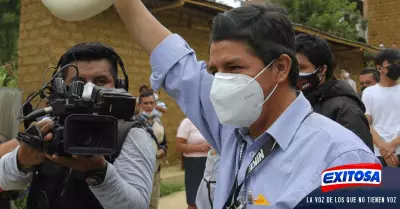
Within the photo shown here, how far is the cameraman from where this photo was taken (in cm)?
174

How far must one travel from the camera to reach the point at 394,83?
4762 millimetres

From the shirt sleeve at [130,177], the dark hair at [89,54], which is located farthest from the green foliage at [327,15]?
the shirt sleeve at [130,177]

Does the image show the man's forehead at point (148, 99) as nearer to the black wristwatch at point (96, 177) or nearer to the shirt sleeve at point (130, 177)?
the shirt sleeve at point (130, 177)

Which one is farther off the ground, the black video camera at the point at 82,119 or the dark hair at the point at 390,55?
the black video camera at the point at 82,119

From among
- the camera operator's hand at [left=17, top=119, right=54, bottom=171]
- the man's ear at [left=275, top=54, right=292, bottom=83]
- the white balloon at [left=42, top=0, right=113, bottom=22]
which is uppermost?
the white balloon at [left=42, top=0, right=113, bottom=22]

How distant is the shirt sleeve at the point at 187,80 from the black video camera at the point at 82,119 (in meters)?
0.17

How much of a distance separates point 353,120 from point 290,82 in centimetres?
137

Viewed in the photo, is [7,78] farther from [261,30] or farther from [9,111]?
[261,30]

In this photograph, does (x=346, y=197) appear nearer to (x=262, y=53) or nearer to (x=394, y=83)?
(x=262, y=53)

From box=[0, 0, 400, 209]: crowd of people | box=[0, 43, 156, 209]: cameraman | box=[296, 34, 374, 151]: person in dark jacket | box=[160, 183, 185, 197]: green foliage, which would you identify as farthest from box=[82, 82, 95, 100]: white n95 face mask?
box=[160, 183, 185, 197]: green foliage

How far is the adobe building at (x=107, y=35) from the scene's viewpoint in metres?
7.08

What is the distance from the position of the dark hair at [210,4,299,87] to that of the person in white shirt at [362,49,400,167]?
11.4ft

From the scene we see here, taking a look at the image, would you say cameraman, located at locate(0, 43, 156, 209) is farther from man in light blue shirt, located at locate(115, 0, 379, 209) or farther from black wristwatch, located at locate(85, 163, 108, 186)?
man in light blue shirt, located at locate(115, 0, 379, 209)

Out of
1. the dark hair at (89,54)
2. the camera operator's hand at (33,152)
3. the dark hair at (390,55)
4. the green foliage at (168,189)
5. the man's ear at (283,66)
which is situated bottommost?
the green foliage at (168,189)
